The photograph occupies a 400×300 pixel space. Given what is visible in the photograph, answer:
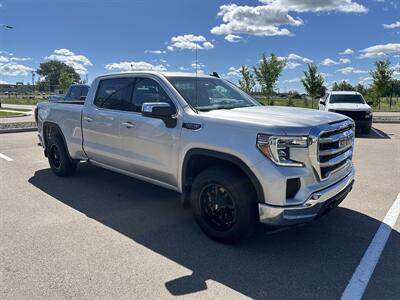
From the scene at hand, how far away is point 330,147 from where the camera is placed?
353cm

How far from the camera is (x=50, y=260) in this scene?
3.40 meters

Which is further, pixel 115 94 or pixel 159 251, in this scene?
pixel 115 94

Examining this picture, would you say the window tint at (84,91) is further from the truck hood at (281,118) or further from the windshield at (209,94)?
the truck hood at (281,118)

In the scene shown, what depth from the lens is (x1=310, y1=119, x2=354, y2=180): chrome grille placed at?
3301mm

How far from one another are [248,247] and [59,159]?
4215mm

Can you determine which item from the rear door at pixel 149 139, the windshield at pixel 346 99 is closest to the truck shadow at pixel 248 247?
the rear door at pixel 149 139

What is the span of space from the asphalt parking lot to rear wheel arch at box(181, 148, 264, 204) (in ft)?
2.03

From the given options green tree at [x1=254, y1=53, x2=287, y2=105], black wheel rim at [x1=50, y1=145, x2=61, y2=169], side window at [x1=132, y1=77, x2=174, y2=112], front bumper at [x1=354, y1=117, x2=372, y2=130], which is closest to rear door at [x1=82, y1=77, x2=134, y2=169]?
side window at [x1=132, y1=77, x2=174, y2=112]

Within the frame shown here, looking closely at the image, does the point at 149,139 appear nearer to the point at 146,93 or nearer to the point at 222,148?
the point at 146,93

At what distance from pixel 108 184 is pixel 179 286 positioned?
3423 mm

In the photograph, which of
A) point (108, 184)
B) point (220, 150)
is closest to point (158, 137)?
point (220, 150)

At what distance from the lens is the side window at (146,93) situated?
172 inches

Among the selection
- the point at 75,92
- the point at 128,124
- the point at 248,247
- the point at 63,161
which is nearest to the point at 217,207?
the point at 248,247

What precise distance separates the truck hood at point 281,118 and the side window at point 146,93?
31.9 inches
